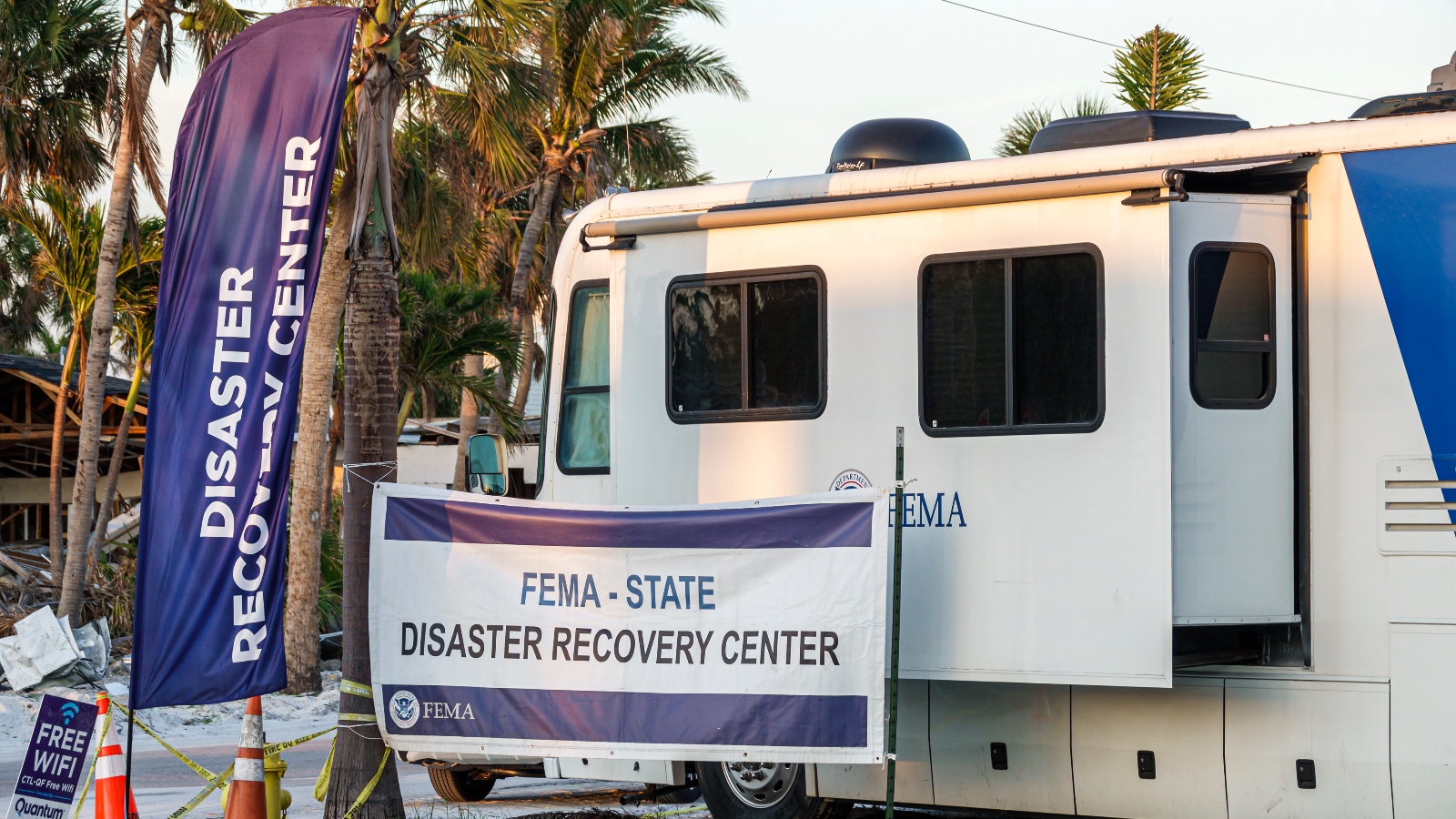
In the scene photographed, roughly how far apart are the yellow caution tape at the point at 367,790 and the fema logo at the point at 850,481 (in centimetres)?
284

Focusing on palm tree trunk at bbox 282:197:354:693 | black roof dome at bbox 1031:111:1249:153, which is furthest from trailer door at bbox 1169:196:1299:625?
palm tree trunk at bbox 282:197:354:693

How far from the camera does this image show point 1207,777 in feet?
20.5

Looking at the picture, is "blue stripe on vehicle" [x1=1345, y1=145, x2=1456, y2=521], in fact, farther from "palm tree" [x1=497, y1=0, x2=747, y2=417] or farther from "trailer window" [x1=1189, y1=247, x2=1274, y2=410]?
"palm tree" [x1=497, y1=0, x2=747, y2=417]

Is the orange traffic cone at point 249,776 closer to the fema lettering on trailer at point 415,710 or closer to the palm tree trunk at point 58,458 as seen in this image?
the fema lettering on trailer at point 415,710

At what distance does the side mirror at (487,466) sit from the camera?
762 cm

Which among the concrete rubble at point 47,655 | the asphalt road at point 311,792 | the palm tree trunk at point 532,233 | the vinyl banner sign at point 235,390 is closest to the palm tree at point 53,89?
the concrete rubble at point 47,655

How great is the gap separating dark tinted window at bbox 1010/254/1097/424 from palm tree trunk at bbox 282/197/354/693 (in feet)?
31.0

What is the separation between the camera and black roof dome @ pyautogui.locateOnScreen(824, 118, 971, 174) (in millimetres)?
7641

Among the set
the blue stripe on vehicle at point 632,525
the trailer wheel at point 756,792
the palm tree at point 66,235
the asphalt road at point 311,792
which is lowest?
the asphalt road at point 311,792

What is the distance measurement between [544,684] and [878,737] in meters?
1.67

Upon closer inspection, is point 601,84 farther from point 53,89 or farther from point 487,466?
point 487,466

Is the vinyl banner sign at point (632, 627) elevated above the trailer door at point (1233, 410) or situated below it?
below

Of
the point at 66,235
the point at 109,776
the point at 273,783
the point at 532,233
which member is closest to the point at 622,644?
the point at 273,783

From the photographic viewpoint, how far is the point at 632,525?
671cm
